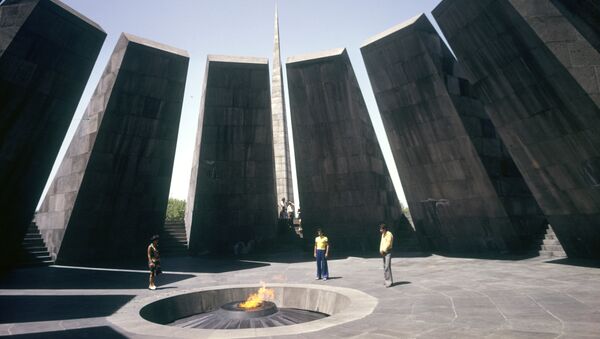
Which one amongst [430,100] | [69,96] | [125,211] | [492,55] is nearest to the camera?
[492,55]

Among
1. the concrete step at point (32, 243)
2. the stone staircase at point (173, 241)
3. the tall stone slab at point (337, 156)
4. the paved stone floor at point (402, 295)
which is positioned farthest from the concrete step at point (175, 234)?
the tall stone slab at point (337, 156)

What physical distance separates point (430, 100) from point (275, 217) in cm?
1071

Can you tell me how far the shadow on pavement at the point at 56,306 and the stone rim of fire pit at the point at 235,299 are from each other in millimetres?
452

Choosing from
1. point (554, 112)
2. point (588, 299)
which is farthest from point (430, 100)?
point (588, 299)

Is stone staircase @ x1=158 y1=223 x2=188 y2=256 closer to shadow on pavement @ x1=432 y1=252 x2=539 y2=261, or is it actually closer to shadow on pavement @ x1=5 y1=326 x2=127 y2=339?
shadow on pavement @ x1=5 y1=326 x2=127 y2=339

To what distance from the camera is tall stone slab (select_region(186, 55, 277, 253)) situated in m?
18.8

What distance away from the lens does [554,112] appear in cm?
1095

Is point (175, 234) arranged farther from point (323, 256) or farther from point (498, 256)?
point (498, 256)

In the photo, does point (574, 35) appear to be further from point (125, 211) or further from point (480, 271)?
point (125, 211)

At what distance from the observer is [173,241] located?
21250 mm

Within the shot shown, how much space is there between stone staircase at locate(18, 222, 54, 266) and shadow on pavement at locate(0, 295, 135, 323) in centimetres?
737

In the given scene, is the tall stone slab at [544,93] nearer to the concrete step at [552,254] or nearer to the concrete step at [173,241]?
the concrete step at [552,254]

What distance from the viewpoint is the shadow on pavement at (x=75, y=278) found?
36.1 feet

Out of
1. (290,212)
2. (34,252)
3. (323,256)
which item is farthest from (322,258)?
(290,212)
